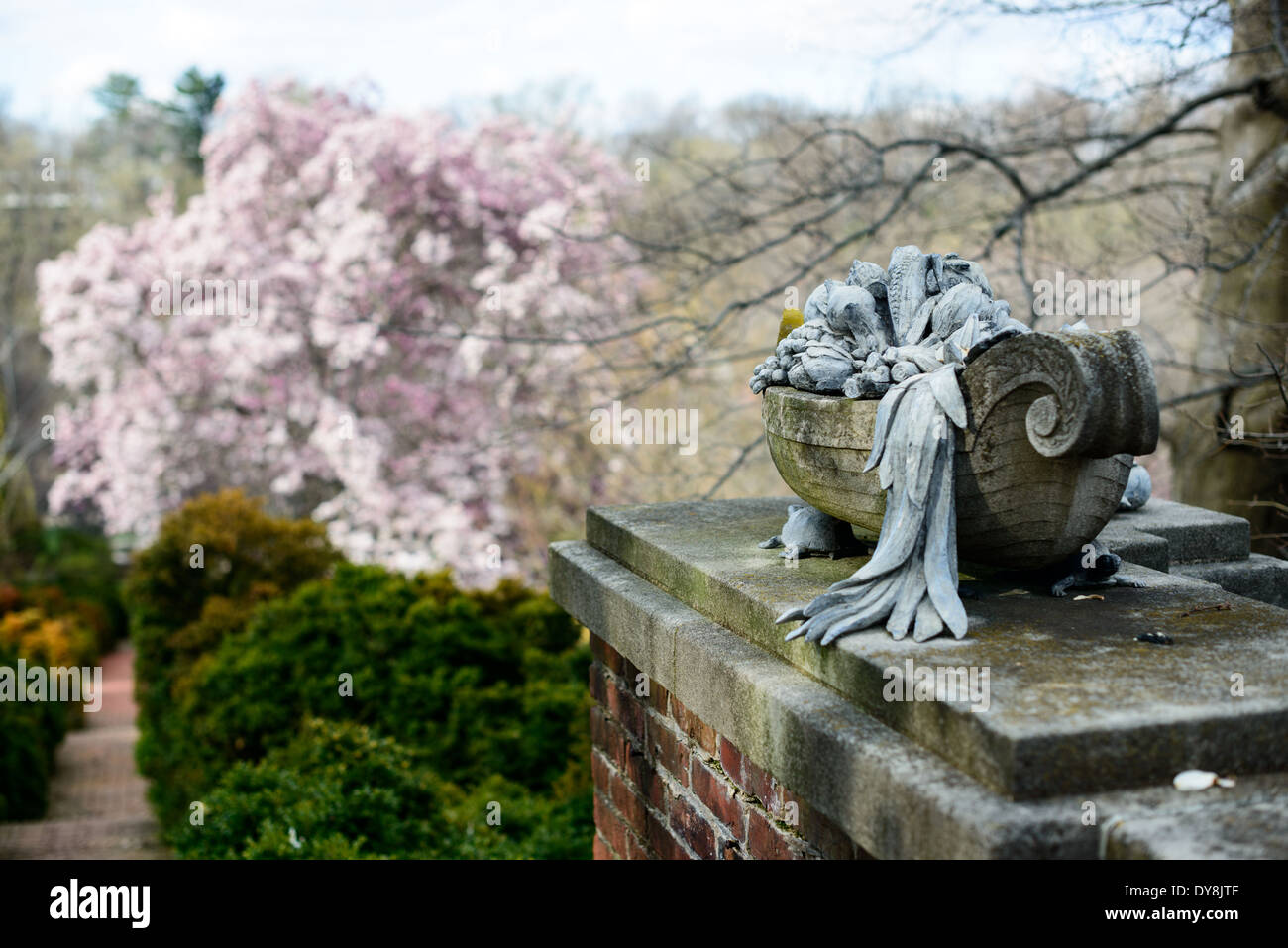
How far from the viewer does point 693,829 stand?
345 centimetres

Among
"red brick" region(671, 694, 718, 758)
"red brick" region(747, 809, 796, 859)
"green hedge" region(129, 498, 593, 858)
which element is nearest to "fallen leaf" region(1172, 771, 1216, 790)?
"red brick" region(747, 809, 796, 859)

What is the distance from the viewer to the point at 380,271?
11.5 metres

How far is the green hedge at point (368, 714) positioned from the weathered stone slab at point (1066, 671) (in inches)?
94.6

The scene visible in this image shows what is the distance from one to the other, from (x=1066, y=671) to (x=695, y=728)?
124 cm

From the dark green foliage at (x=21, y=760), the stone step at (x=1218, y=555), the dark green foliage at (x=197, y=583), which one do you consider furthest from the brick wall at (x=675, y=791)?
the dark green foliage at (x=21, y=760)

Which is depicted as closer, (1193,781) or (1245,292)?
(1193,781)

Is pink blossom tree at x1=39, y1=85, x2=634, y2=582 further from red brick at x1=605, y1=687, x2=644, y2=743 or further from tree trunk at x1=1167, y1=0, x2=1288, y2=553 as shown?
red brick at x1=605, y1=687, x2=644, y2=743

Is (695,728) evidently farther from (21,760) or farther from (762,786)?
(21,760)

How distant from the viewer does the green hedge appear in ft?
17.1

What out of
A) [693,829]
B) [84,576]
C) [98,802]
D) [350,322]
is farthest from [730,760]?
[84,576]

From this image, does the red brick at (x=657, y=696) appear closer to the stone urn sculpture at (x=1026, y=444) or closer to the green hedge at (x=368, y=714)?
the stone urn sculpture at (x=1026, y=444)

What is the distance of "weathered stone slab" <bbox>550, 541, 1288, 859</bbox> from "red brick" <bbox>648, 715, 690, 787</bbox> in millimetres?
231

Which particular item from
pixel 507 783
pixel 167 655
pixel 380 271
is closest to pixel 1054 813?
pixel 507 783

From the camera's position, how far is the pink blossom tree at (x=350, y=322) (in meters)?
11.5
